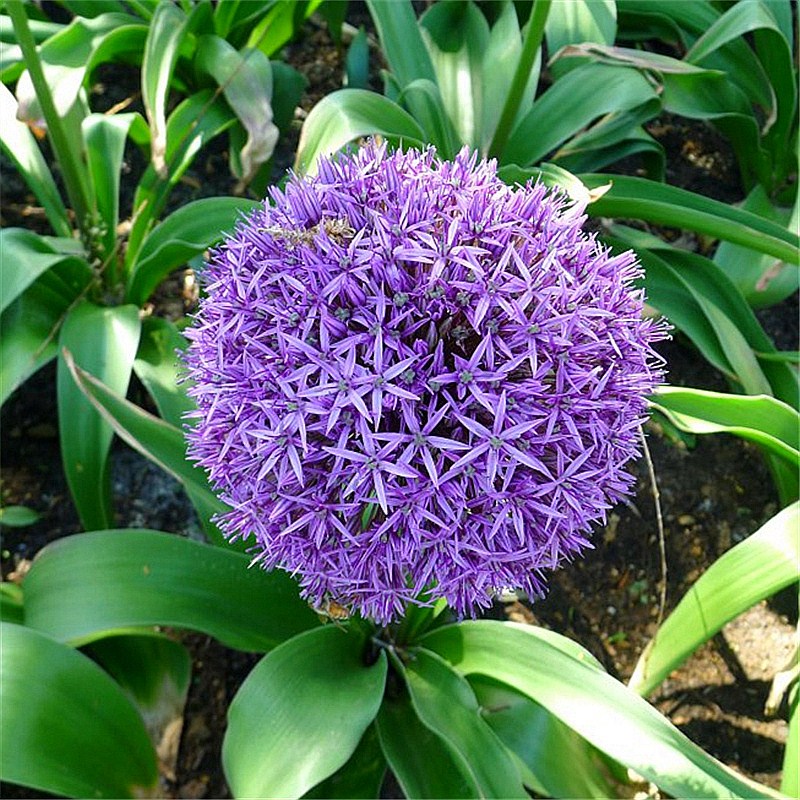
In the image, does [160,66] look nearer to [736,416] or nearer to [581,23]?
[581,23]

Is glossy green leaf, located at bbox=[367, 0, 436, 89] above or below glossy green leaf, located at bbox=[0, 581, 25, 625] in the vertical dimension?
above

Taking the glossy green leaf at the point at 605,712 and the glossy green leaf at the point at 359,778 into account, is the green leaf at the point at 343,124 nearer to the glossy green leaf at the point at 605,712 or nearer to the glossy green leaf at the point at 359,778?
the glossy green leaf at the point at 605,712

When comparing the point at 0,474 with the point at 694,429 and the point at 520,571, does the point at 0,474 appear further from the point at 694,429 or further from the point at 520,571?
the point at 694,429

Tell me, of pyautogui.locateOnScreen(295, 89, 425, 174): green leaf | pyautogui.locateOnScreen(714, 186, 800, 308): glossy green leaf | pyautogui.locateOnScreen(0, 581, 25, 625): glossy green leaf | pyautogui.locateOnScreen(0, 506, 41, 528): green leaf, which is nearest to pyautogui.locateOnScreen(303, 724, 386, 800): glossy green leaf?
pyautogui.locateOnScreen(0, 581, 25, 625): glossy green leaf

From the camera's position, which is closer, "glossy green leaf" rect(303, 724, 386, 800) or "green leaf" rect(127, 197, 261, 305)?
"glossy green leaf" rect(303, 724, 386, 800)

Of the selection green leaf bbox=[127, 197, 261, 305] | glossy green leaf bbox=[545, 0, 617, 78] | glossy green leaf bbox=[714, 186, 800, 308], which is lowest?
glossy green leaf bbox=[714, 186, 800, 308]

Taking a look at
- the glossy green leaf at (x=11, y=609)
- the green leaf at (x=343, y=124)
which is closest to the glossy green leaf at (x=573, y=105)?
the green leaf at (x=343, y=124)

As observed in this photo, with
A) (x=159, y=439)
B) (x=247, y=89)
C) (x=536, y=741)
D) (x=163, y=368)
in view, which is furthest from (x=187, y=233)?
(x=536, y=741)

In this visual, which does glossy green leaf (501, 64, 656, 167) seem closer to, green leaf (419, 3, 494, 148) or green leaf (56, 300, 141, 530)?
green leaf (419, 3, 494, 148)

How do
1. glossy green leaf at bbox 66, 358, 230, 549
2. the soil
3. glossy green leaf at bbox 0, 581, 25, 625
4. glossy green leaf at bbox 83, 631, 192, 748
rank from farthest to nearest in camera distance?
the soil → glossy green leaf at bbox 83, 631, 192, 748 → glossy green leaf at bbox 0, 581, 25, 625 → glossy green leaf at bbox 66, 358, 230, 549
